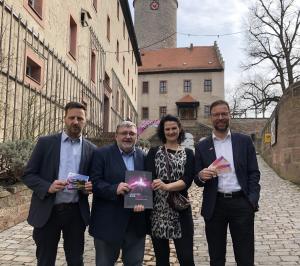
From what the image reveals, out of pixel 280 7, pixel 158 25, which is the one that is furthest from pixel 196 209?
pixel 158 25

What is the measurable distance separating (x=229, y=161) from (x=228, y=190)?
29cm

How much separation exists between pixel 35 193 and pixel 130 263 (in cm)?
111

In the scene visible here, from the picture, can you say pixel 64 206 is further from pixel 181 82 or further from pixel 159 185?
pixel 181 82

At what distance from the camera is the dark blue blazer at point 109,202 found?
3.66m

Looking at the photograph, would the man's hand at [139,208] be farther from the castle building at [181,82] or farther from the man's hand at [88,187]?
the castle building at [181,82]

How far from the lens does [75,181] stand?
3.55 m

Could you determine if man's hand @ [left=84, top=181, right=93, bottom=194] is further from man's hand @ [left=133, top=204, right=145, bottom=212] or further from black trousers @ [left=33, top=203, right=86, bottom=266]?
man's hand @ [left=133, top=204, right=145, bottom=212]

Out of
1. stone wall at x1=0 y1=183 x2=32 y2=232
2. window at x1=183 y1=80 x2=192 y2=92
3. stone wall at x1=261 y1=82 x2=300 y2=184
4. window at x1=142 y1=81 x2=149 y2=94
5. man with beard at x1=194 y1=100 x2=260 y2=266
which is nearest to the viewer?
man with beard at x1=194 y1=100 x2=260 y2=266

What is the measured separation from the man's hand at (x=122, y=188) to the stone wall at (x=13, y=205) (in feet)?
11.7

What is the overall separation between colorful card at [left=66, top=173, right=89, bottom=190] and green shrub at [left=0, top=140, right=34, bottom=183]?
13.5 ft

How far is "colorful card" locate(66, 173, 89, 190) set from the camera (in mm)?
3547

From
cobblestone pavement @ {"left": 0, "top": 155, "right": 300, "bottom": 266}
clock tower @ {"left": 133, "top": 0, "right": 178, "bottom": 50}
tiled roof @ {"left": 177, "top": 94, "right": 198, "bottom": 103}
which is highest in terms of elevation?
clock tower @ {"left": 133, "top": 0, "right": 178, "bottom": 50}

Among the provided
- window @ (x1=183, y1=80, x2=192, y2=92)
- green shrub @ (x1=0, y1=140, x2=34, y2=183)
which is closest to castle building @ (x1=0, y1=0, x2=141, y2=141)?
green shrub @ (x1=0, y1=140, x2=34, y2=183)

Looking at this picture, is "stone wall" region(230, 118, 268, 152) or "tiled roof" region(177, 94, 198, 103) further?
"tiled roof" region(177, 94, 198, 103)
